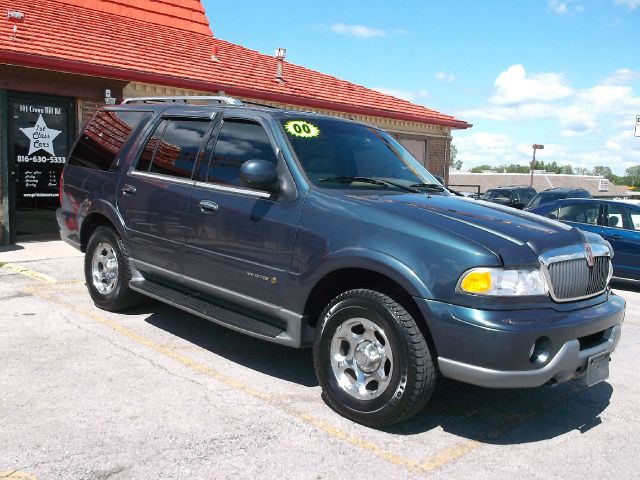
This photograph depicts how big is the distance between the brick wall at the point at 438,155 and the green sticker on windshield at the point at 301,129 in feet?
46.8

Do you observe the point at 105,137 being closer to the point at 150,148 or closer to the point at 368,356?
the point at 150,148

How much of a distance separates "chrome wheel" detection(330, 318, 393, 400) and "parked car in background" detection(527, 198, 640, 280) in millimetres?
7159

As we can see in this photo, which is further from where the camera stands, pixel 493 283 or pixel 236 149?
pixel 236 149

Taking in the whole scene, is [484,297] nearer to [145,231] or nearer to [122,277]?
[145,231]

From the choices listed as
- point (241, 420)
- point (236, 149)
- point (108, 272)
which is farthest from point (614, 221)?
point (241, 420)

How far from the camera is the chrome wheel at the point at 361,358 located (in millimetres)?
3738

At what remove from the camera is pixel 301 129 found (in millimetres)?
4758

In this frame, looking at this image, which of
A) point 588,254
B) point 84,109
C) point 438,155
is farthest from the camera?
point 438,155

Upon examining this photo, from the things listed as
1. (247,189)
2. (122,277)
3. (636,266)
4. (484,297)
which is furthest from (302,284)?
(636,266)

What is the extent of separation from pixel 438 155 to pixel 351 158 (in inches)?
583

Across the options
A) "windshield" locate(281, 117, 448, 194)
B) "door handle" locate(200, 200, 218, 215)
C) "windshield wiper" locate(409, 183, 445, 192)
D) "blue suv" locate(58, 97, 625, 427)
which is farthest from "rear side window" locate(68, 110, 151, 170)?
"windshield wiper" locate(409, 183, 445, 192)

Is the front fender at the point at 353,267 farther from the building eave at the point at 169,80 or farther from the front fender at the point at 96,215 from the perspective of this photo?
the building eave at the point at 169,80

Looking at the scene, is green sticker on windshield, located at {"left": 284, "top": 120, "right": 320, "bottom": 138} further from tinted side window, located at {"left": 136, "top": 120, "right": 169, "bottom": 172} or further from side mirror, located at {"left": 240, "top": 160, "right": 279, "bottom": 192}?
tinted side window, located at {"left": 136, "top": 120, "right": 169, "bottom": 172}

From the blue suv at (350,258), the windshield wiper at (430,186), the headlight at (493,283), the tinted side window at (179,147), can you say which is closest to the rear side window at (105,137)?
the blue suv at (350,258)
